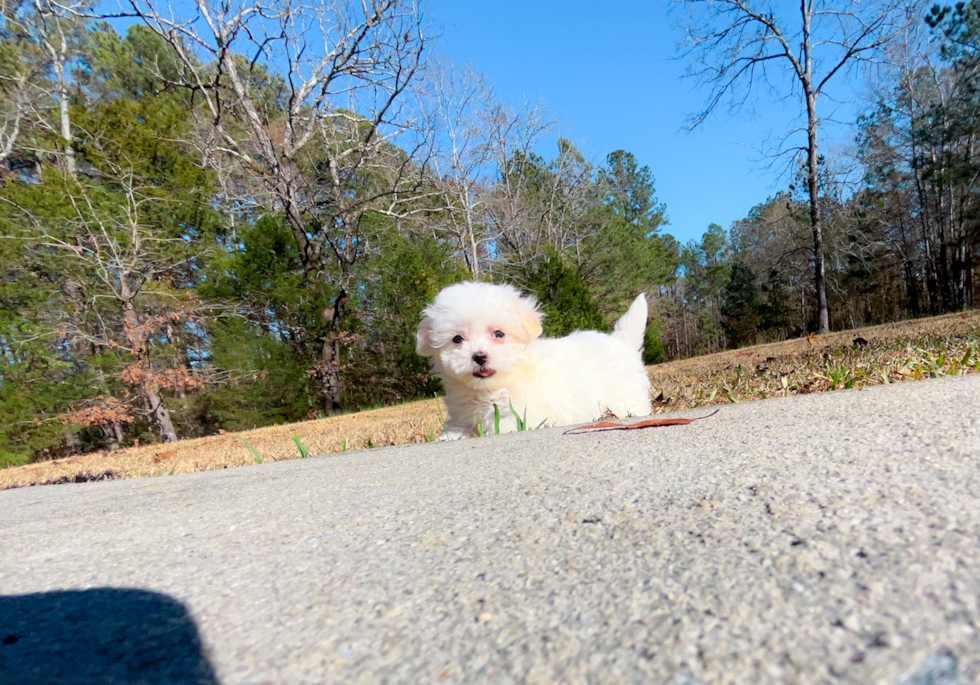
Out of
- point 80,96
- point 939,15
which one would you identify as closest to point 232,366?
point 80,96

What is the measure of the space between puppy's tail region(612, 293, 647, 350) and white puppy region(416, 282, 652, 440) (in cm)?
73

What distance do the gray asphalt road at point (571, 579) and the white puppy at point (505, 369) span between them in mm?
1867

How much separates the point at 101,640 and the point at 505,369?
2.73 metres

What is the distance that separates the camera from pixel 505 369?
11.0 feet

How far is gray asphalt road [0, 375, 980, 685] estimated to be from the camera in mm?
545

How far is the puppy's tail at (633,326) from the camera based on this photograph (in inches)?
178

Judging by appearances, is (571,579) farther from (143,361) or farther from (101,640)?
(143,361)

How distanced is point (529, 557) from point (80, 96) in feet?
74.5

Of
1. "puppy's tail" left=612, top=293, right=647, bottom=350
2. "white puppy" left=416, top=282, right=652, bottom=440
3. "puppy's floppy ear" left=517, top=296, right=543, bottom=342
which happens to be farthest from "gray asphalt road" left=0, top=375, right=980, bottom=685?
"puppy's tail" left=612, top=293, right=647, bottom=350

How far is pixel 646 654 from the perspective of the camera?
55 cm

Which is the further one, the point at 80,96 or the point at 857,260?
the point at 857,260

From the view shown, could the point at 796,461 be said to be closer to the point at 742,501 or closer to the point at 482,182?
the point at 742,501

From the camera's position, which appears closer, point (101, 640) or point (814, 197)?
point (101, 640)

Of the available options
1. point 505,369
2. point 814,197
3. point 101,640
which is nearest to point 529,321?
point 505,369
